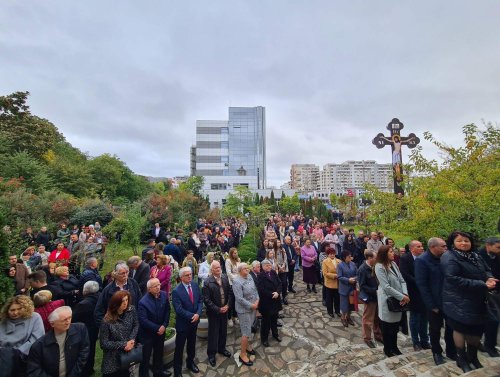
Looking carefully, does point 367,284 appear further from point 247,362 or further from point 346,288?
point 247,362

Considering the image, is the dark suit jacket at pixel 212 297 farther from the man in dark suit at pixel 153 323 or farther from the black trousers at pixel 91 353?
the black trousers at pixel 91 353

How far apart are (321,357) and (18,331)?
14.6ft

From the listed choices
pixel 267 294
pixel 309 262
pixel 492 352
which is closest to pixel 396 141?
pixel 309 262

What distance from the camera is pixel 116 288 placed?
384 cm

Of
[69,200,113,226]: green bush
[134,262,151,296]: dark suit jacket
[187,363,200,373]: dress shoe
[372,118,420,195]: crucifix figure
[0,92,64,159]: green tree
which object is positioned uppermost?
[0,92,64,159]: green tree

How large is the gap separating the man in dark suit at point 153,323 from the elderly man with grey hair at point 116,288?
31cm

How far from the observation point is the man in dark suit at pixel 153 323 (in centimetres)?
358

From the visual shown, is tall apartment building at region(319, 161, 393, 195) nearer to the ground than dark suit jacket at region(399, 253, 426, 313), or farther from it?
farther from it

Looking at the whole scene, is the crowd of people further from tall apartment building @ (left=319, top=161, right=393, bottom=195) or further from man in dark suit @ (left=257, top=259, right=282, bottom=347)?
tall apartment building @ (left=319, top=161, right=393, bottom=195)

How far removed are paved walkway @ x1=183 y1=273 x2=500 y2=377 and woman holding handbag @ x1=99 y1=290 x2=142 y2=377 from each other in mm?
1497

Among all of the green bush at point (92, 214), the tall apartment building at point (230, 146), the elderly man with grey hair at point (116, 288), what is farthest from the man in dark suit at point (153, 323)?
the tall apartment building at point (230, 146)

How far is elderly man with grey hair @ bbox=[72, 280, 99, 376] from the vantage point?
373 centimetres

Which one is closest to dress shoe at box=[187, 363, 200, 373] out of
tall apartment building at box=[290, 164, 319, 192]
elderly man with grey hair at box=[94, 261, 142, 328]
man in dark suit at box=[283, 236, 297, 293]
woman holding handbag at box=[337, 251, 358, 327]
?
elderly man with grey hair at box=[94, 261, 142, 328]

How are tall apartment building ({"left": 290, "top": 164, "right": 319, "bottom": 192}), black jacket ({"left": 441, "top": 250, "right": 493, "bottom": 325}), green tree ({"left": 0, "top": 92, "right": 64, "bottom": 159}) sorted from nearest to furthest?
black jacket ({"left": 441, "top": 250, "right": 493, "bottom": 325}) → green tree ({"left": 0, "top": 92, "right": 64, "bottom": 159}) → tall apartment building ({"left": 290, "top": 164, "right": 319, "bottom": 192})
